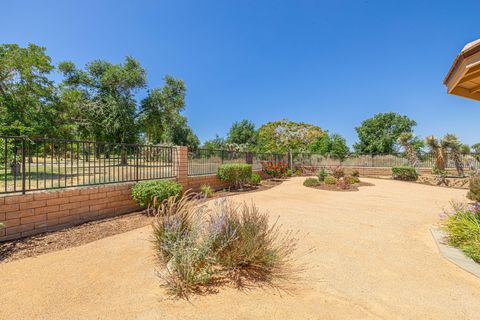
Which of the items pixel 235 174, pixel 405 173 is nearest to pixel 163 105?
pixel 235 174

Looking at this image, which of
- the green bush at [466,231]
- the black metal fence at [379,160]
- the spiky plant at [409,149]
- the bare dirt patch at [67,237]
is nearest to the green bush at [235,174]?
the bare dirt patch at [67,237]

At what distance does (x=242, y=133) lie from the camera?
4200 centimetres

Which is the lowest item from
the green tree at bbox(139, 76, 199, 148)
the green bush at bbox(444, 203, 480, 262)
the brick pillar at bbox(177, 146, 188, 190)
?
the green bush at bbox(444, 203, 480, 262)

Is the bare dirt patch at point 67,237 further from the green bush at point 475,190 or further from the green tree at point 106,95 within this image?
the green tree at point 106,95

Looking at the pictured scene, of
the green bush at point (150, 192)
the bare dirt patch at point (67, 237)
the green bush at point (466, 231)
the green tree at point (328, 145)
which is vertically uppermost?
the green tree at point (328, 145)

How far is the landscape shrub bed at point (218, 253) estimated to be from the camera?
2445 mm

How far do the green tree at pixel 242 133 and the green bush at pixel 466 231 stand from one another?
1473 inches

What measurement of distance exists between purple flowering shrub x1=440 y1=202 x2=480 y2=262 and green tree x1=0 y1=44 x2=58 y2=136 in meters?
15.1

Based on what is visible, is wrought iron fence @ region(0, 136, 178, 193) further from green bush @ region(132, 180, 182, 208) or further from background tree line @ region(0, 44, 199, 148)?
background tree line @ region(0, 44, 199, 148)

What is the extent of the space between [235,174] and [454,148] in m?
16.0

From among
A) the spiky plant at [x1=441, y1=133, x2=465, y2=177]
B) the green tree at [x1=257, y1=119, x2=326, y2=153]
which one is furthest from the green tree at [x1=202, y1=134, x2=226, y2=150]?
the spiky plant at [x1=441, y1=133, x2=465, y2=177]

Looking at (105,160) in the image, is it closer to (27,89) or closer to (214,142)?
(27,89)

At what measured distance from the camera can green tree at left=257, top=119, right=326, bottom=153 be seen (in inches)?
1030

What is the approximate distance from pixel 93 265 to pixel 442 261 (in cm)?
531
